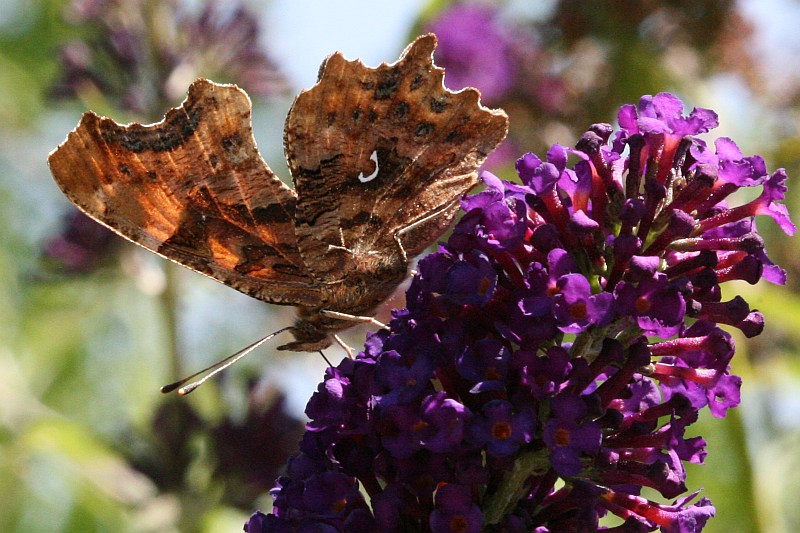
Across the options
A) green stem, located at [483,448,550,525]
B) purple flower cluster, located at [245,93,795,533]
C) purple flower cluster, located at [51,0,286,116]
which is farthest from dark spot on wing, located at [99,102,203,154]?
purple flower cluster, located at [51,0,286,116]

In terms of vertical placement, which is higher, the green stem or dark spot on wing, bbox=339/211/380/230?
dark spot on wing, bbox=339/211/380/230

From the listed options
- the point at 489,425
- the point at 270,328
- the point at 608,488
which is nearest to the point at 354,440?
the point at 489,425

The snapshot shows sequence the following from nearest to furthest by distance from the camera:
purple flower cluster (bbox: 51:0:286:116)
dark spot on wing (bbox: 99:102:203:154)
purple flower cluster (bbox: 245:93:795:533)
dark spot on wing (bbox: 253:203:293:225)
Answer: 1. purple flower cluster (bbox: 245:93:795:533)
2. dark spot on wing (bbox: 99:102:203:154)
3. dark spot on wing (bbox: 253:203:293:225)
4. purple flower cluster (bbox: 51:0:286:116)

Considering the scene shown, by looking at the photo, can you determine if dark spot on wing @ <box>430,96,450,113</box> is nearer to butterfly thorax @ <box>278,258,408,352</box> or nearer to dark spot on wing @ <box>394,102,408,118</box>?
dark spot on wing @ <box>394,102,408,118</box>

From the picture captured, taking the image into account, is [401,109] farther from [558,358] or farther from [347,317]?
[558,358]

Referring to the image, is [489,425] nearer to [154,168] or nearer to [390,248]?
[390,248]

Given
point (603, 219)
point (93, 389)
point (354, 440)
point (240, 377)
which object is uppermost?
point (93, 389)
